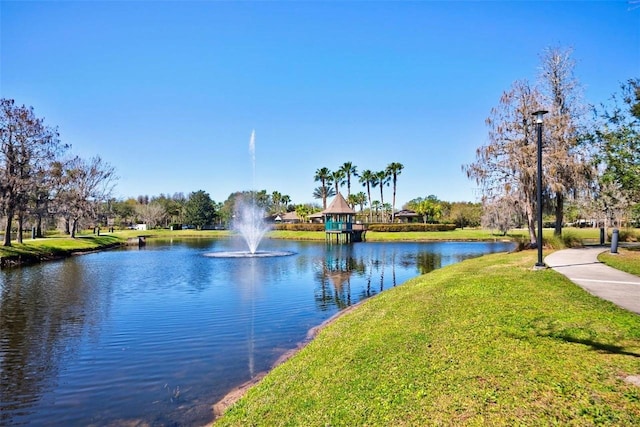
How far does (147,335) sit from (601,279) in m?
13.2

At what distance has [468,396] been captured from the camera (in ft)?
16.0

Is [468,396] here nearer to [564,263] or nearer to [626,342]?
[626,342]

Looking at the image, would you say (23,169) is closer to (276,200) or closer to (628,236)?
(628,236)

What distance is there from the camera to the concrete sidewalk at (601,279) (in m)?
8.90

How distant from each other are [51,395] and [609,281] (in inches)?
543

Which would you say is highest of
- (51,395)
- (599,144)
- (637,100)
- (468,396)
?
(637,100)

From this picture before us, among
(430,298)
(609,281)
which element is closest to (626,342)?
(430,298)

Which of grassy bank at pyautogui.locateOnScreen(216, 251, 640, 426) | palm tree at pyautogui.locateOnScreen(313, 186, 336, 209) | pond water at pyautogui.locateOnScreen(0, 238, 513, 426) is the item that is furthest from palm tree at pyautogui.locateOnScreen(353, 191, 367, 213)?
grassy bank at pyautogui.locateOnScreen(216, 251, 640, 426)

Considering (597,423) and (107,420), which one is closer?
A: (597,423)

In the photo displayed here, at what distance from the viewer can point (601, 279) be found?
11391mm

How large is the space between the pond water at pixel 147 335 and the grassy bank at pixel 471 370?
1926 mm

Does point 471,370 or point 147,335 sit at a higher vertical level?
point 471,370

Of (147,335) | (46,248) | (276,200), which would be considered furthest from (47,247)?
(276,200)

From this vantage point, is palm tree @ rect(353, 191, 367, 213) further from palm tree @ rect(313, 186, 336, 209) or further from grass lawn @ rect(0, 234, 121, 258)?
grass lawn @ rect(0, 234, 121, 258)
